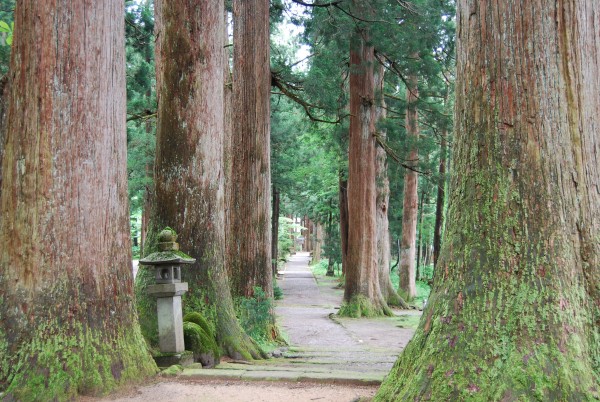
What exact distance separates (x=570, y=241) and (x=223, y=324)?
16.4ft

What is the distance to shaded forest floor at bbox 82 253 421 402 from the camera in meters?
4.77

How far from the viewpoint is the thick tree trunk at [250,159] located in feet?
34.8

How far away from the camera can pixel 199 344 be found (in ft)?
21.6

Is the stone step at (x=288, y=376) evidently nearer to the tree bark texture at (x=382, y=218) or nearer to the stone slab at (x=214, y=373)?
the stone slab at (x=214, y=373)

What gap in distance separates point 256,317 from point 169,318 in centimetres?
413

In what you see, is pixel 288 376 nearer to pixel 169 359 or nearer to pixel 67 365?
pixel 169 359

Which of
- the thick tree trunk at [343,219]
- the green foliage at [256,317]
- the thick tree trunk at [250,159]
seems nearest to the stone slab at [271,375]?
the green foliage at [256,317]

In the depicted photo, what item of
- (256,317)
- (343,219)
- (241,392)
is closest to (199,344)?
(241,392)

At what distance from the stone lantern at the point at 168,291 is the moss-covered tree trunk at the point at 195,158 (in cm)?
81

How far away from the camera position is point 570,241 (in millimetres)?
3248

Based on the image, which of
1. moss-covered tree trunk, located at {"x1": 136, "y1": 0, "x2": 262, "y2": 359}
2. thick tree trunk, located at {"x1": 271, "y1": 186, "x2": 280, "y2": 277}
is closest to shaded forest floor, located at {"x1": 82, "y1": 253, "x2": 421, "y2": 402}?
moss-covered tree trunk, located at {"x1": 136, "y1": 0, "x2": 262, "y2": 359}

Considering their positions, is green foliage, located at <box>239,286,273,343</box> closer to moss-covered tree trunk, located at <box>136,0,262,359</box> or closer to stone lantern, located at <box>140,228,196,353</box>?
moss-covered tree trunk, located at <box>136,0,262,359</box>

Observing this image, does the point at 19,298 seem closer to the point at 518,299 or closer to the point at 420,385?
the point at 420,385

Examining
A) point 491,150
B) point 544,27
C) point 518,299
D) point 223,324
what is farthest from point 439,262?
point 223,324
